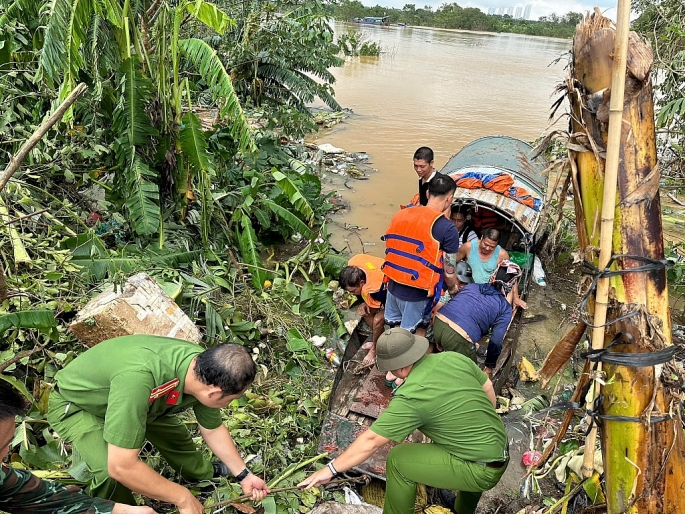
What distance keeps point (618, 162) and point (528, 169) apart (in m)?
5.70

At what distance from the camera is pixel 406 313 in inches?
173

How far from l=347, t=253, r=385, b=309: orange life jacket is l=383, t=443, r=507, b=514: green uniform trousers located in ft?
6.41

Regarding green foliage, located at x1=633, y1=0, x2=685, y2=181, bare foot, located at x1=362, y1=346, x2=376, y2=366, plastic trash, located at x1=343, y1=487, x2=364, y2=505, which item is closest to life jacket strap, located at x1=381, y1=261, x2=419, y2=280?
bare foot, located at x1=362, y1=346, x2=376, y2=366

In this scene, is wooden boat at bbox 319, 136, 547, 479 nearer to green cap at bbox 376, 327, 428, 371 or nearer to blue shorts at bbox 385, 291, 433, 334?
blue shorts at bbox 385, 291, 433, 334

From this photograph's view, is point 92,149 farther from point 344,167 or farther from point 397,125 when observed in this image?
point 397,125

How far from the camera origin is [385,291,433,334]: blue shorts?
436cm

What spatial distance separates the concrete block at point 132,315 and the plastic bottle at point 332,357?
1.54 m

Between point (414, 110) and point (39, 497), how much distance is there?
17462 mm

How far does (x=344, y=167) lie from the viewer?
11.8m

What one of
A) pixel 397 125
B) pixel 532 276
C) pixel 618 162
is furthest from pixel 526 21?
pixel 618 162

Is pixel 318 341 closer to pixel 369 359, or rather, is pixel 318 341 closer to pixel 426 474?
pixel 369 359

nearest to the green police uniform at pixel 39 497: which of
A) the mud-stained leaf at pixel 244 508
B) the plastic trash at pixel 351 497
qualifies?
the mud-stained leaf at pixel 244 508

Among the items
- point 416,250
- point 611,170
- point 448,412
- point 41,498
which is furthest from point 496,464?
point 41,498

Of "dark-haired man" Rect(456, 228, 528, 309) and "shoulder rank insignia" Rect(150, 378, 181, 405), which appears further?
"dark-haired man" Rect(456, 228, 528, 309)
